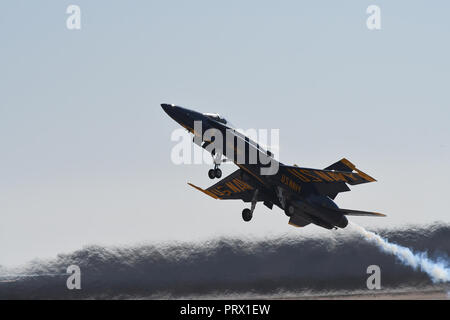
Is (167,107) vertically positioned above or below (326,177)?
above

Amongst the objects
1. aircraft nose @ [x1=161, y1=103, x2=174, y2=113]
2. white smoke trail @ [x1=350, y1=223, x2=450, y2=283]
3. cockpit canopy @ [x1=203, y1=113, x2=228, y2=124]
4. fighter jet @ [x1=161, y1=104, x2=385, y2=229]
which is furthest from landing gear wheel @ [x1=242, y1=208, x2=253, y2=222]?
aircraft nose @ [x1=161, y1=103, x2=174, y2=113]

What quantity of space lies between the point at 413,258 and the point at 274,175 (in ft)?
32.1

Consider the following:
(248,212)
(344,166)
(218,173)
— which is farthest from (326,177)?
(218,173)

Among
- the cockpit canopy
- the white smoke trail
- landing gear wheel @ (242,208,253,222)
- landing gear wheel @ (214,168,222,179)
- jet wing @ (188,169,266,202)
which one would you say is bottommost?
the white smoke trail

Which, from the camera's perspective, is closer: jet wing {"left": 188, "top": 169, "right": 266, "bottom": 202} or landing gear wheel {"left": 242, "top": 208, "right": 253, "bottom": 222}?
landing gear wheel {"left": 242, "top": 208, "right": 253, "bottom": 222}

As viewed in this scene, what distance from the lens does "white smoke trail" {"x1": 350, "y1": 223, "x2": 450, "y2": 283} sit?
52.5 meters

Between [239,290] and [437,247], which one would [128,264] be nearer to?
[239,290]

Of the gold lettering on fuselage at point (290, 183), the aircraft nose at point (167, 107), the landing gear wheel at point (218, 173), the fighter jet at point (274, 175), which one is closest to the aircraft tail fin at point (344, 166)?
the fighter jet at point (274, 175)

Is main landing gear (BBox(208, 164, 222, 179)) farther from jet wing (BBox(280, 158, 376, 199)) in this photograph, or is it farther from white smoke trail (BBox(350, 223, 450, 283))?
white smoke trail (BBox(350, 223, 450, 283))

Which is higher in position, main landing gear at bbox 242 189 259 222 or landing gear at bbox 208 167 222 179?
landing gear at bbox 208 167 222 179

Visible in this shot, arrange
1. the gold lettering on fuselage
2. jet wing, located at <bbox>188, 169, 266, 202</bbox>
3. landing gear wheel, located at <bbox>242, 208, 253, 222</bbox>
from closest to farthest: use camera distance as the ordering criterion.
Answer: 1. the gold lettering on fuselage
2. landing gear wheel, located at <bbox>242, 208, 253, 222</bbox>
3. jet wing, located at <bbox>188, 169, 266, 202</bbox>

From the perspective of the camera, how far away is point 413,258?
54.2 metres

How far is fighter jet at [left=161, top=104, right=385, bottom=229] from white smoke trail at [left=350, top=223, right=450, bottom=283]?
3.64m

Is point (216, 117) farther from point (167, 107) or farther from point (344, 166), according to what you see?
point (344, 166)
